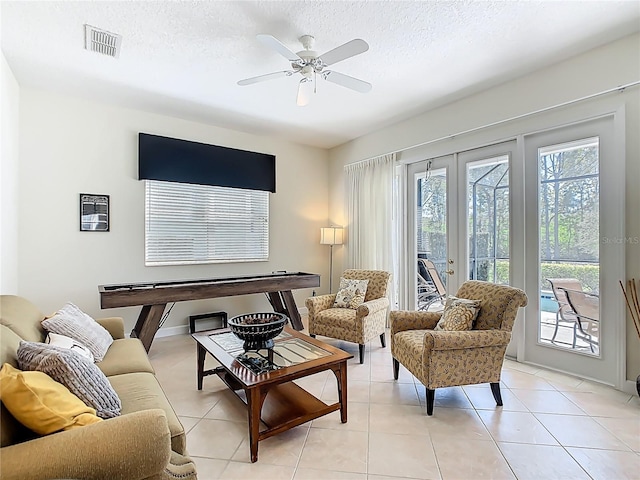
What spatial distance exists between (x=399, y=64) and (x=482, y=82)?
947 millimetres

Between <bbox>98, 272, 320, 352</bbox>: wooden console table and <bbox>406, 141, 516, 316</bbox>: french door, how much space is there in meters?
1.63

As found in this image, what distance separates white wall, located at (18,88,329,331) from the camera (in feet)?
11.2

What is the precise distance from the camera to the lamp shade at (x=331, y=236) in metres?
5.11

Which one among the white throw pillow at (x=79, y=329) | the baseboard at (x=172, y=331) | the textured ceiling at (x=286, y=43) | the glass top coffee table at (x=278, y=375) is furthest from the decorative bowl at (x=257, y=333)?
the baseboard at (x=172, y=331)

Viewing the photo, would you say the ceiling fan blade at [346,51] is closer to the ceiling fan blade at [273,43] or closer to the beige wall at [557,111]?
the ceiling fan blade at [273,43]

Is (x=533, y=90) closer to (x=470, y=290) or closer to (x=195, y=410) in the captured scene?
(x=470, y=290)

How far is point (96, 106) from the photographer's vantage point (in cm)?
372

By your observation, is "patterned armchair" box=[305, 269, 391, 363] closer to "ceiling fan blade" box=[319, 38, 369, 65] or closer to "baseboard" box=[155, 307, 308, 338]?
"baseboard" box=[155, 307, 308, 338]

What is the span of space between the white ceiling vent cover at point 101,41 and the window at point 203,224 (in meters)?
1.65

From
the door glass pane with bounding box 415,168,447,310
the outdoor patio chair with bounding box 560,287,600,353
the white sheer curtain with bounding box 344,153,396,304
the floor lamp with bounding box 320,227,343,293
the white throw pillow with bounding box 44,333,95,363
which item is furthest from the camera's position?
the floor lamp with bounding box 320,227,343,293

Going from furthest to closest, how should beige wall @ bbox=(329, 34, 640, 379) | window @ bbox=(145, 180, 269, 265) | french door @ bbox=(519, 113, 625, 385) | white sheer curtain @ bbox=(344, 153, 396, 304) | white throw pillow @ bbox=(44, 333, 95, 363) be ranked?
white sheer curtain @ bbox=(344, 153, 396, 304), window @ bbox=(145, 180, 269, 265), french door @ bbox=(519, 113, 625, 385), beige wall @ bbox=(329, 34, 640, 379), white throw pillow @ bbox=(44, 333, 95, 363)

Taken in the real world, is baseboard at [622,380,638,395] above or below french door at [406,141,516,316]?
below

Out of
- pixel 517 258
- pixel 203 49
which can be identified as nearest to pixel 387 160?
pixel 517 258

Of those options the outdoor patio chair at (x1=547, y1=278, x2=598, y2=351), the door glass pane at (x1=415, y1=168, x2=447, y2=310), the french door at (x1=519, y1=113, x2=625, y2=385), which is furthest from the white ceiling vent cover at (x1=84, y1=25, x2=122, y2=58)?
the outdoor patio chair at (x1=547, y1=278, x2=598, y2=351)
